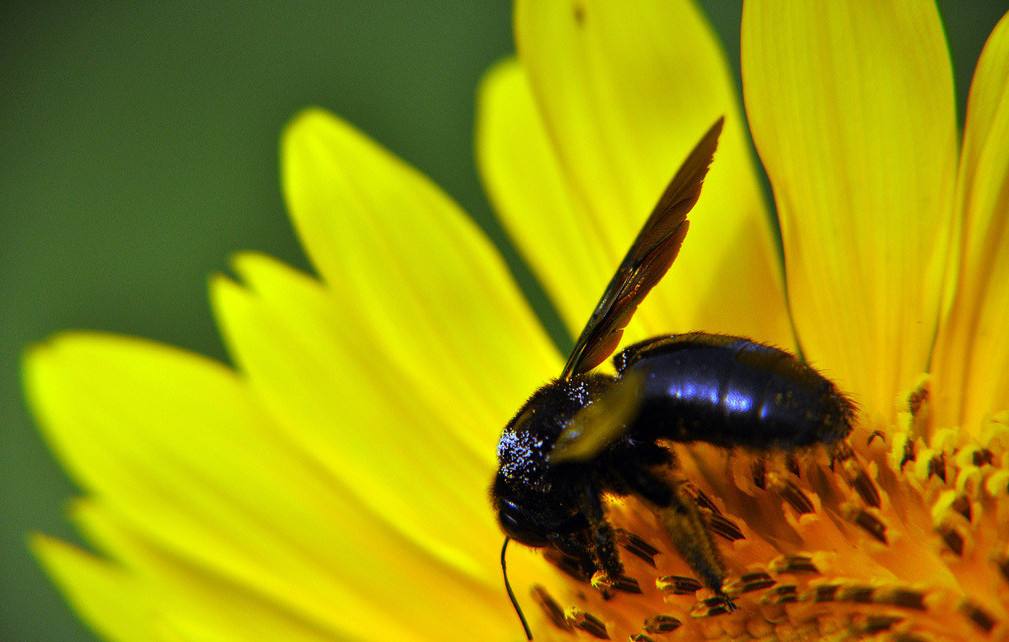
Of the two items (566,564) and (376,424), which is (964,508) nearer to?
(566,564)

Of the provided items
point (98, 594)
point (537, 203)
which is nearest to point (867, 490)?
point (537, 203)

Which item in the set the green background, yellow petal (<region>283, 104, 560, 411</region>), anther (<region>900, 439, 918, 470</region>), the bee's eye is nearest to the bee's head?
the bee's eye

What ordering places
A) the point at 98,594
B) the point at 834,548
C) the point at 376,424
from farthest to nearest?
the point at 376,424
the point at 98,594
the point at 834,548

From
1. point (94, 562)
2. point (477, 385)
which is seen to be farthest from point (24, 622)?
point (477, 385)

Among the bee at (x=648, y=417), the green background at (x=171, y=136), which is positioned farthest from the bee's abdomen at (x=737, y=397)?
the green background at (x=171, y=136)

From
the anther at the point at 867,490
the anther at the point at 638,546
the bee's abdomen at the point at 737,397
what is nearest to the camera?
the bee's abdomen at the point at 737,397

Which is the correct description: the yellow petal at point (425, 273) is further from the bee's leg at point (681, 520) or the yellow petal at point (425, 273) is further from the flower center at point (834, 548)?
the bee's leg at point (681, 520)
